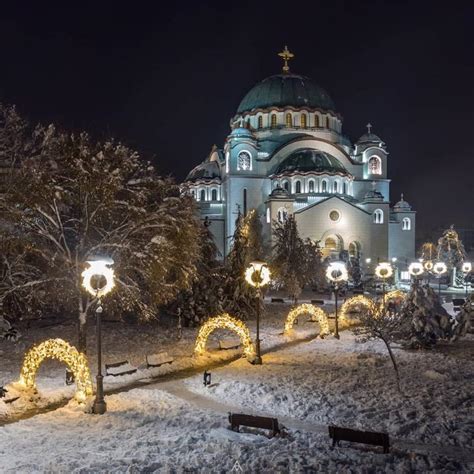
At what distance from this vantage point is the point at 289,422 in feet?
37.5

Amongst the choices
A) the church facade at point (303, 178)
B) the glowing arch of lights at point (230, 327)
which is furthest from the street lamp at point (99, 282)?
the church facade at point (303, 178)

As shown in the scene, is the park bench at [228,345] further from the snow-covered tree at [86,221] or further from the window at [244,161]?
the window at [244,161]

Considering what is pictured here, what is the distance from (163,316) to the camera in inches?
1025

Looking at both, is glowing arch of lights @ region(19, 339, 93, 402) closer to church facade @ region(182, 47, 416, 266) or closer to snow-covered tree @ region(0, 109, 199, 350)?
snow-covered tree @ region(0, 109, 199, 350)

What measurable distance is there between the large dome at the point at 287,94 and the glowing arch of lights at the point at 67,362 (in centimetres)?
5416

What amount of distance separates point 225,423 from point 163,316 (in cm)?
1540

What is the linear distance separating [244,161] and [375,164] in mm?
17545

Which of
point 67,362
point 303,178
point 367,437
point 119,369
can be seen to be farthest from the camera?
point 303,178

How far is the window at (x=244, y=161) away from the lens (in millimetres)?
59719

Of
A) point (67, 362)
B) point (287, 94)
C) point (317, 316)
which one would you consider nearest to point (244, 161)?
point (287, 94)

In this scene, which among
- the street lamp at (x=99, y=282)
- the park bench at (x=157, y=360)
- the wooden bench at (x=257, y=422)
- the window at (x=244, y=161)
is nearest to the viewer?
the wooden bench at (x=257, y=422)

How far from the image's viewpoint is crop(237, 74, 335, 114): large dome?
6359 centimetres

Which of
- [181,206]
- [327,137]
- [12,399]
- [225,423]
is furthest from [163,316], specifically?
[327,137]

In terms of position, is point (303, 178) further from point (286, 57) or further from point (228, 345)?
point (228, 345)
